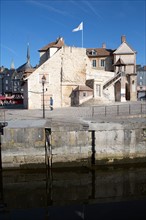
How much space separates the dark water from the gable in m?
34.3

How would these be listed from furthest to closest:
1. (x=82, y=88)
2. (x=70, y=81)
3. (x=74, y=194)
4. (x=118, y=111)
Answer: (x=70, y=81) → (x=82, y=88) → (x=118, y=111) → (x=74, y=194)

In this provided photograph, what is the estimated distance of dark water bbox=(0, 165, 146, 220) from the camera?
29.1ft

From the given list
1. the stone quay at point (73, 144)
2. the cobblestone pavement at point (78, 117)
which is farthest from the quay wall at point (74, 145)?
the cobblestone pavement at point (78, 117)

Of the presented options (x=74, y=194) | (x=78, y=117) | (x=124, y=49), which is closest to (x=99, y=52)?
(x=124, y=49)

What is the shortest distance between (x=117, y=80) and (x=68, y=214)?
3085 centimetres

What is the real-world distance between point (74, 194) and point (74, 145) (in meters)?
3.20

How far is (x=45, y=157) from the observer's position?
13180 mm

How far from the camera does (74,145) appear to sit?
13477mm

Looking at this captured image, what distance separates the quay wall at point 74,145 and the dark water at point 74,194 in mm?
554

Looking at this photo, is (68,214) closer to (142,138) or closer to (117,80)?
(142,138)

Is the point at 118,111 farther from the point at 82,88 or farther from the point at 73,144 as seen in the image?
the point at 82,88

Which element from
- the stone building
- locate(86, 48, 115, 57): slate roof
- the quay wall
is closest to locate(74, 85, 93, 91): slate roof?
the stone building

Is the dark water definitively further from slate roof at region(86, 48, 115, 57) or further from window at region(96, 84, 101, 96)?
slate roof at region(86, 48, 115, 57)

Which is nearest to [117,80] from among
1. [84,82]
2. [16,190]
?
[84,82]
